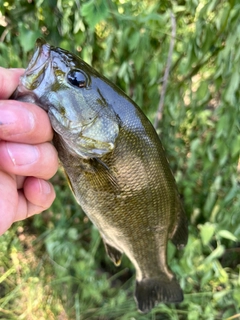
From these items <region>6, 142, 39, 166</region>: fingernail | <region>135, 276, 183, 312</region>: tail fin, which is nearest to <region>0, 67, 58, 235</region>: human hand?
<region>6, 142, 39, 166</region>: fingernail

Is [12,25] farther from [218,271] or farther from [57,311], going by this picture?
[57,311]

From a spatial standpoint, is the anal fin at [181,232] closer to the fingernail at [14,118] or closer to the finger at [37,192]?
the finger at [37,192]

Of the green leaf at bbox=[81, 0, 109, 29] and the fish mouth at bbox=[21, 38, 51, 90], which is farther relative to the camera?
the green leaf at bbox=[81, 0, 109, 29]

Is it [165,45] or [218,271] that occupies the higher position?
[165,45]

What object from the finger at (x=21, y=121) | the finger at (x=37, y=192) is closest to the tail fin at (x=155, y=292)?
the finger at (x=37, y=192)

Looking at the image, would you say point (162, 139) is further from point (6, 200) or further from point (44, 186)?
point (6, 200)

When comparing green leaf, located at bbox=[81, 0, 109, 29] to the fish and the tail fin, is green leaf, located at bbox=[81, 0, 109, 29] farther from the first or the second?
the tail fin

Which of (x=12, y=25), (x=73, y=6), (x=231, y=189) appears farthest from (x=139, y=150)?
(x=231, y=189)
